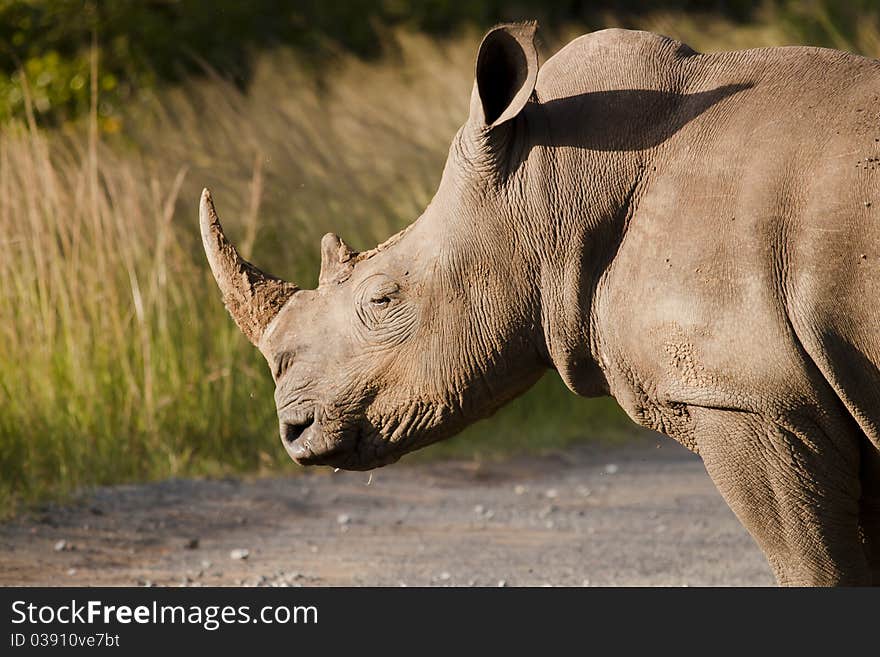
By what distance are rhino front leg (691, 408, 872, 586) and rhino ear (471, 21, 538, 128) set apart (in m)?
0.88

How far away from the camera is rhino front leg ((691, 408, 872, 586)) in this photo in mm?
3707

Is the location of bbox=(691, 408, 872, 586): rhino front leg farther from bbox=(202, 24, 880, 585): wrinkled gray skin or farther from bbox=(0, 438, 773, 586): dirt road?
bbox=(0, 438, 773, 586): dirt road

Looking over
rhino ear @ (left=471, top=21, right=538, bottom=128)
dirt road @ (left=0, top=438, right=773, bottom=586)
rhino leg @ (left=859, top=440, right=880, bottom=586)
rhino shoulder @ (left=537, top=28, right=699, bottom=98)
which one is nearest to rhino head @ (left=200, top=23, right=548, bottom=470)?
rhino ear @ (left=471, top=21, right=538, bottom=128)

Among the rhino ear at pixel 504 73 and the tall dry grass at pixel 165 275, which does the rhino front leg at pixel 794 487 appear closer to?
the rhino ear at pixel 504 73

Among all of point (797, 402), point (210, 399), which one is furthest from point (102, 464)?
point (797, 402)

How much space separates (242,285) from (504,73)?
1.09 metres

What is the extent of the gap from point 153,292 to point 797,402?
6.22 m

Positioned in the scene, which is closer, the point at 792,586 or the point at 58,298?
the point at 792,586

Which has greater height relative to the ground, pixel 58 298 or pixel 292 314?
pixel 292 314

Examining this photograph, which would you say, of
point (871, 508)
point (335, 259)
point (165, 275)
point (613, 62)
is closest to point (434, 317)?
point (335, 259)

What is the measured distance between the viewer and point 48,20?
1622cm

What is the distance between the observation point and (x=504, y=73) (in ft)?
13.2

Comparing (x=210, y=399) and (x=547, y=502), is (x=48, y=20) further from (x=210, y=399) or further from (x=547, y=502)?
(x=547, y=502)

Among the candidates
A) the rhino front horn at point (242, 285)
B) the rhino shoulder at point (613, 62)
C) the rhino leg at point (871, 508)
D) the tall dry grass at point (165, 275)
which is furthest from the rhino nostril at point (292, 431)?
the tall dry grass at point (165, 275)
